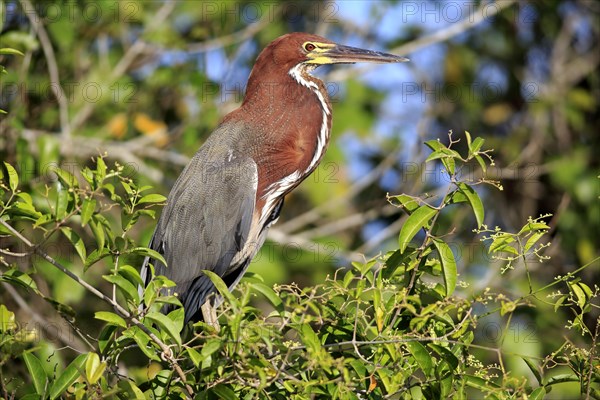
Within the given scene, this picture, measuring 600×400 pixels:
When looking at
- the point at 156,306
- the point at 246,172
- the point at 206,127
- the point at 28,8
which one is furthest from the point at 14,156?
the point at 156,306

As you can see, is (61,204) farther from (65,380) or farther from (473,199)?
(473,199)

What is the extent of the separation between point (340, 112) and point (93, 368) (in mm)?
3889

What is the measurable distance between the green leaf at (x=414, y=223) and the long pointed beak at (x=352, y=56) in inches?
64.9

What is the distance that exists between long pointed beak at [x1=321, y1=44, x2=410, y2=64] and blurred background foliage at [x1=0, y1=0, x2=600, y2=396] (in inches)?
44.8

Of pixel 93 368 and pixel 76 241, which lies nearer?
pixel 93 368

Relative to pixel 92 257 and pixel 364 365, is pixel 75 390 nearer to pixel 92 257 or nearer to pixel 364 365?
pixel 92 257

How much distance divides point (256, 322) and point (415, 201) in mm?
564

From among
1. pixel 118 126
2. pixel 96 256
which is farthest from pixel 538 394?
pixel 118 126

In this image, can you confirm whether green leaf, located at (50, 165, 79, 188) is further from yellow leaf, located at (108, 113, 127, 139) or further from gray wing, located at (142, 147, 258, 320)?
yellow leaf, located at (108, 113, 127, 139)

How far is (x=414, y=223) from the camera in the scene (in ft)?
7.36

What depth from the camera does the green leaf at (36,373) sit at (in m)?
2.21

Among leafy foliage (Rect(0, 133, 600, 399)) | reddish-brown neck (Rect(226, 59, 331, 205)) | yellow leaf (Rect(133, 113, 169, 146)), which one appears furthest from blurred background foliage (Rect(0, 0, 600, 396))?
leafy foliage (Rect(0, 133, 600, 399))

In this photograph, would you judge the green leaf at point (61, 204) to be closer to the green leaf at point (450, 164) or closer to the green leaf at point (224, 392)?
the green leaf at point (224, 392)

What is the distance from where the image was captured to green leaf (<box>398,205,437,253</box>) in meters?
2.23
